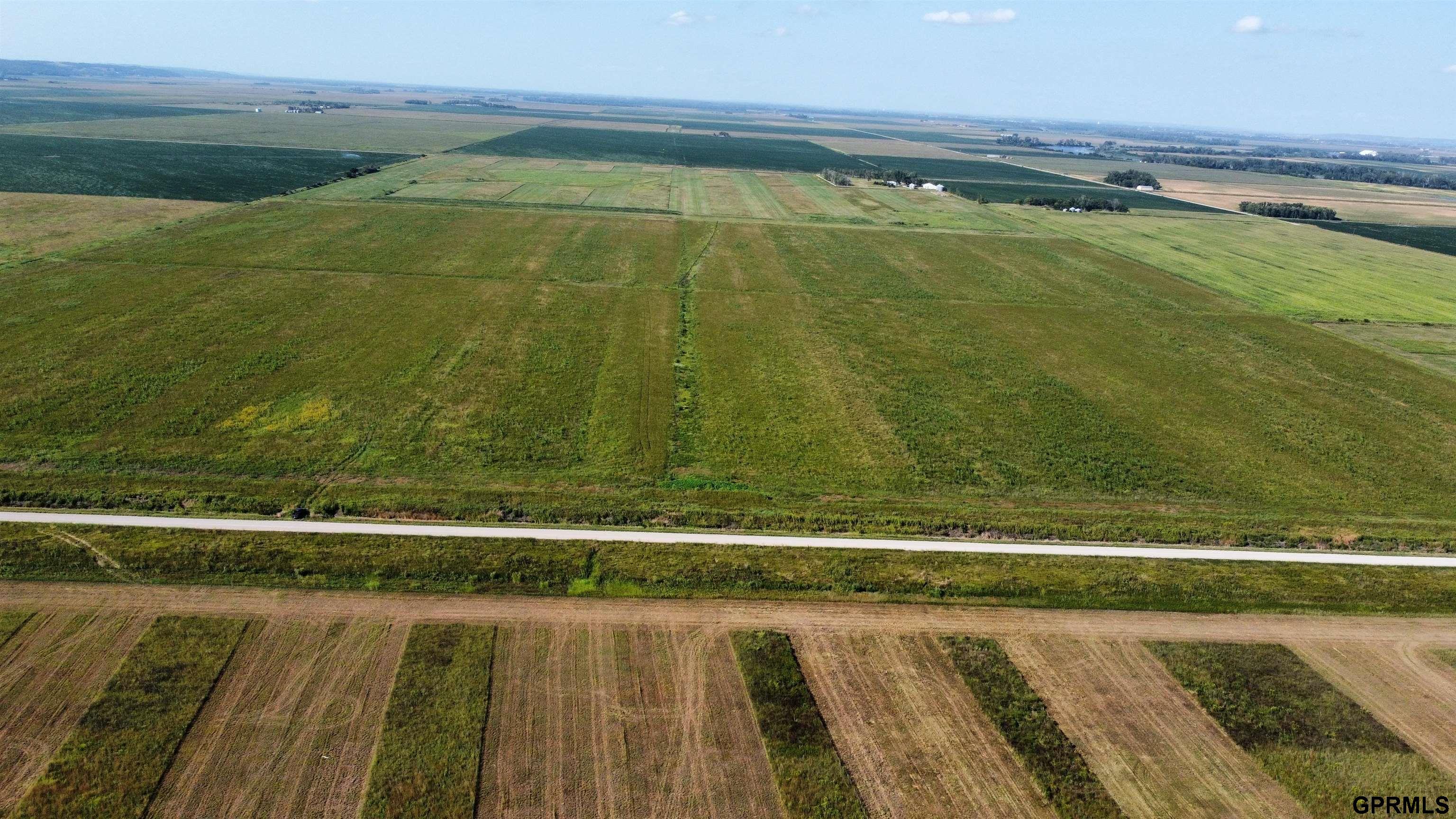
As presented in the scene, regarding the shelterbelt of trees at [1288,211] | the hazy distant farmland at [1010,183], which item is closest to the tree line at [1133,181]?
the hazy distant farmland at [1010,183]

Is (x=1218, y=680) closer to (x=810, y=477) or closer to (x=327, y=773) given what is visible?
(x=810, y=477)

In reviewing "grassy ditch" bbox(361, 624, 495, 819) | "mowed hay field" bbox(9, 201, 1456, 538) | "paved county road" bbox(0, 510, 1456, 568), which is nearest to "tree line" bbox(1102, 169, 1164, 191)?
"mowed hay field" bbox(9, 201, 1456, 538)

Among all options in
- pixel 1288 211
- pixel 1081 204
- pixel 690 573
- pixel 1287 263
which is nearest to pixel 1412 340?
pixel 1287 263

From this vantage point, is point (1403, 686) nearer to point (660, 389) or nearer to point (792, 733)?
point (792, 733)

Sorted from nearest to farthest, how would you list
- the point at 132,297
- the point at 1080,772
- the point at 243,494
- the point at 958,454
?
the point at 1080,772 → the point at 243,494 → the point at 958,454 → the point at 132,297

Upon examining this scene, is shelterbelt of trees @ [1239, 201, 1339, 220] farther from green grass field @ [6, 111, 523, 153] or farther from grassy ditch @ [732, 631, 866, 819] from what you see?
green grass field @ [6, 111, 523, 153]

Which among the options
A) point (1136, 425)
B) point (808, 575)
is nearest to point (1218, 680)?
point (808, 575)
